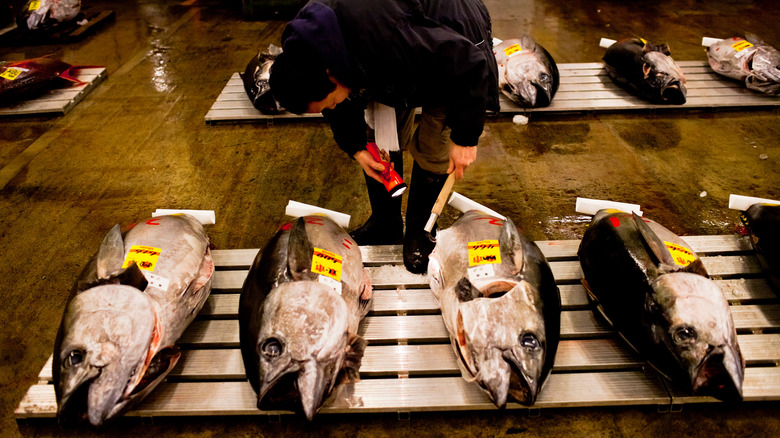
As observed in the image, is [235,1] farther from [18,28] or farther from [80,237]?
[80,237]

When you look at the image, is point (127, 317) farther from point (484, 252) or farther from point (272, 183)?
point (272, 183)

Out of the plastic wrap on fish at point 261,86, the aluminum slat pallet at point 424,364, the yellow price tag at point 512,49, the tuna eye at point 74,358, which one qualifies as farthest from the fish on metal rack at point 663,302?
the plastic wrap on fish at point 261,86

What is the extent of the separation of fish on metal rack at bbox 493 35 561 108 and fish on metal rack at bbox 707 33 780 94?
5.95 ft

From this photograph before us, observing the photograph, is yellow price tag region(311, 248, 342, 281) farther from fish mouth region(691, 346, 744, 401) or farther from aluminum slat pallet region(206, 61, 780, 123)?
aluminum slat pallet region(206, 61, 780, 123)

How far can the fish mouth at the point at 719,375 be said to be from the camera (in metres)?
1.83

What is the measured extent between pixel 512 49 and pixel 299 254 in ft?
12.0

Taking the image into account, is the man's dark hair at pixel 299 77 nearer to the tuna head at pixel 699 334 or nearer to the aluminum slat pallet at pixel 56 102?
the tuna head at pixel 699 334

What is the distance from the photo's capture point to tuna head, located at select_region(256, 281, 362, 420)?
5.82 ft

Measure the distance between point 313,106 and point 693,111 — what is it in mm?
4244

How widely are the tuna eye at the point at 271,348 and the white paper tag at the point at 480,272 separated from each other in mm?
874

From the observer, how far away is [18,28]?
6.71m

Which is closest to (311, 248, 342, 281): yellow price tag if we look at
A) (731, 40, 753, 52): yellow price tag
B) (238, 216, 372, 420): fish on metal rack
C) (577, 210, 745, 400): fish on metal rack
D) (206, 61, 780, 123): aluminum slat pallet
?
(238, 216, 372, 420): fish on metal rack

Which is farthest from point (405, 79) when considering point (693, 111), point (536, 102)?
point (693, 111)

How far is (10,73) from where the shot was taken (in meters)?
4.83
